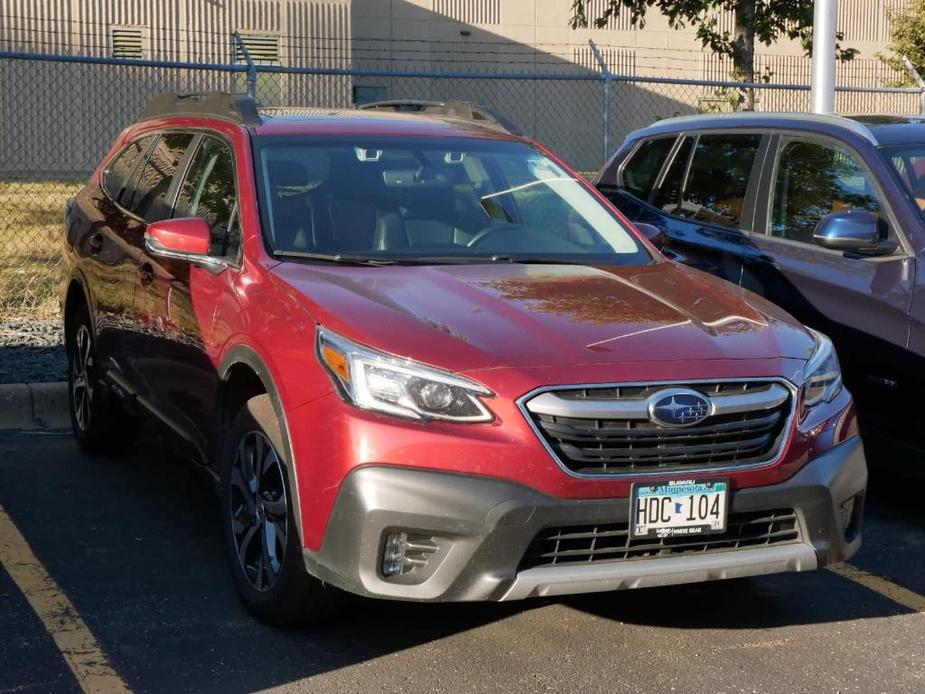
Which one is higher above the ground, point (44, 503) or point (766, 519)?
point (766, 519)

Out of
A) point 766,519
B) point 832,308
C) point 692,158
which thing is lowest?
point 766,519

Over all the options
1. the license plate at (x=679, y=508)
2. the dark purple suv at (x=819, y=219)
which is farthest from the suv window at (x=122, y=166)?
the license plate at (x=679, y=508)

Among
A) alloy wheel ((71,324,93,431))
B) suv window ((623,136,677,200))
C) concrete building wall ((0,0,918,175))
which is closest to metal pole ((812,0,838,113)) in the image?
suv window ((623,136,677,200))

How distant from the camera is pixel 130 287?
19.8ft

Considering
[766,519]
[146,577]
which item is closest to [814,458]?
[766,519]

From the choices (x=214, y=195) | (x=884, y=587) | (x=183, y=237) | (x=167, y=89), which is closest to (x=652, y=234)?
(x=884, y=587)

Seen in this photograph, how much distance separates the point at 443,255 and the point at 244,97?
1295mm

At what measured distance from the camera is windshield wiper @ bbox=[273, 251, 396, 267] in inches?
198

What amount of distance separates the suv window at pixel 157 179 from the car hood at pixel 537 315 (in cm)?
140

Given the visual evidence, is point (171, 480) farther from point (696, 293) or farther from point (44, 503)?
point (696, 293)

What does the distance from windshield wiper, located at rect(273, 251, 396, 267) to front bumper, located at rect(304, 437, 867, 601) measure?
1.21m

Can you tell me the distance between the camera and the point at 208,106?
6.08 m

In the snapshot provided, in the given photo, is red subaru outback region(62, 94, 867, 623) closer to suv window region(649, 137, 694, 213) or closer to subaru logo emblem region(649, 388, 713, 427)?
subaru logo emblem region(649, 388, 713, 427)

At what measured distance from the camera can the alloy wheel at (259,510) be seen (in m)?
4.54
